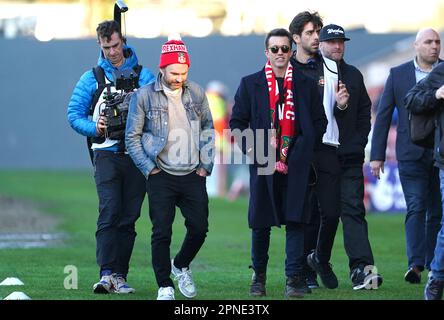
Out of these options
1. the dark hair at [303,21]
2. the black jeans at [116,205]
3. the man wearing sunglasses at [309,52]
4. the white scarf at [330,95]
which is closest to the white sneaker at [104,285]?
the black jeans at [116,205]

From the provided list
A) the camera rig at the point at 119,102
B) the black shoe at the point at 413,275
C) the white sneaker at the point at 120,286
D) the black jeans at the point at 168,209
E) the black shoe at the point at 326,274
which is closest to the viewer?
the black jeans at the point at 168,209

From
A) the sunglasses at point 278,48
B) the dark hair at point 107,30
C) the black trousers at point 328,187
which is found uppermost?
the dark hair at point 107,30

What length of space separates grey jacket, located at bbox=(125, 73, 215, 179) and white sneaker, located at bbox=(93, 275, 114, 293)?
1272mm

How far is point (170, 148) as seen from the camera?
1043 centimetres

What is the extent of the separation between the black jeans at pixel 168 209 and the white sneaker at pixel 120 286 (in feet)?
2.95

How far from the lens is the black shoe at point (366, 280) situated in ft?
37.7

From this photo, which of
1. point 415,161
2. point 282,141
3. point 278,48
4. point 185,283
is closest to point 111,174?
point 185,283

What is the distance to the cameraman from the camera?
36.9 ft

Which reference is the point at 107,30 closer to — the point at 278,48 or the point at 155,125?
the point at 155,125

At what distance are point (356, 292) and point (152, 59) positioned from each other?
27.9m

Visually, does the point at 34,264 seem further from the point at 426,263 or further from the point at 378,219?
the point at 378,219

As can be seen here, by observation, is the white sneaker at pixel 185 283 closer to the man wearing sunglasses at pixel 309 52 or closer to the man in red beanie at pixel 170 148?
the man in red beanie at pixel 170 148

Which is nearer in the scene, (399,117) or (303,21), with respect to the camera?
(303,21)

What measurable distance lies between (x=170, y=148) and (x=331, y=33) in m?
2.16
